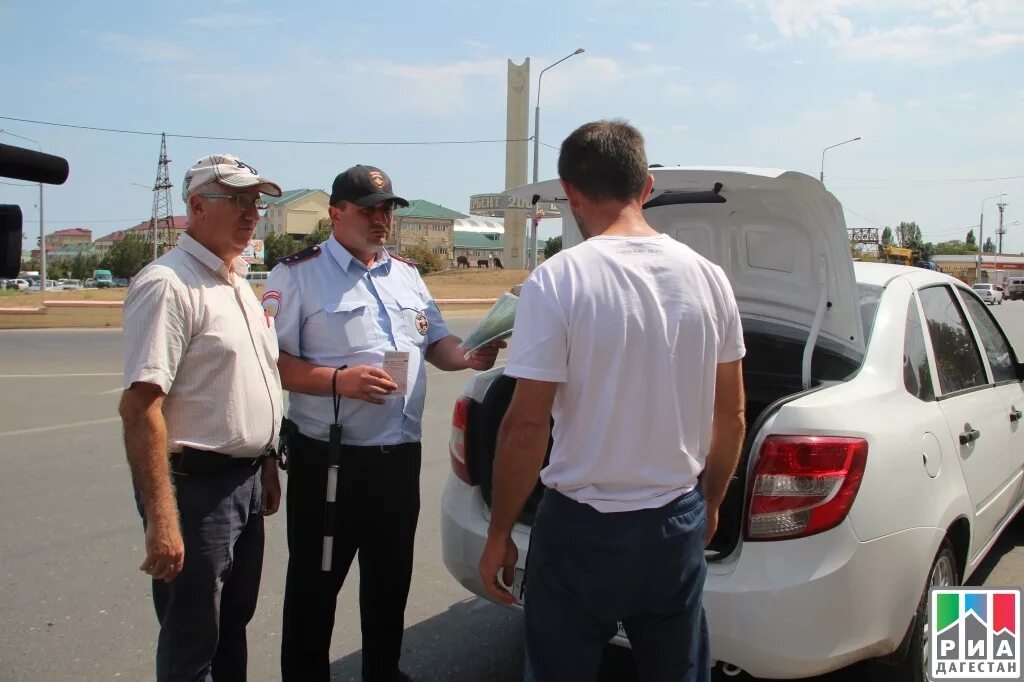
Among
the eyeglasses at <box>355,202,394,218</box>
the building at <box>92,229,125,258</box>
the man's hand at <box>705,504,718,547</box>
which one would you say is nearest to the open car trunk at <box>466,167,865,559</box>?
the man's hand at <box>705,504,718,547</box>

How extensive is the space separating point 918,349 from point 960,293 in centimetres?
102

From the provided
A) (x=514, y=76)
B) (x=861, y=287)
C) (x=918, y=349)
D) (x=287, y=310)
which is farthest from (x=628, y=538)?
(x=514, y=76)

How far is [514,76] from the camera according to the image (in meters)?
66.1

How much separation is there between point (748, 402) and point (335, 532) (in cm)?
198

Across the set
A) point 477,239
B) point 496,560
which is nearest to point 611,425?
point 496,560

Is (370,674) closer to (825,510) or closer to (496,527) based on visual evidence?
(496,527)

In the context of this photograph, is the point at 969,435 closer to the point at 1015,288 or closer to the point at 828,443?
the point at 828,443

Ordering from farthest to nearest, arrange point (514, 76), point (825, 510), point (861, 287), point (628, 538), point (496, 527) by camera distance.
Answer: point (514, 76)
point (861, 287)
point (825, 510)
point (496, 527)
point (628, 538)

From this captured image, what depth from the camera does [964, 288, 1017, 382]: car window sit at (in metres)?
4.08

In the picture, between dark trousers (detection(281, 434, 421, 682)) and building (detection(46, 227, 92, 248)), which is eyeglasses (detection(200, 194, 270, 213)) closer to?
dark trousers (detection(281, 434, 421, 682))

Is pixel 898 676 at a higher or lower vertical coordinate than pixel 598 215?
lower

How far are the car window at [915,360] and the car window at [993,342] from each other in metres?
0.82

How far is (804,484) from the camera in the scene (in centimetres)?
256

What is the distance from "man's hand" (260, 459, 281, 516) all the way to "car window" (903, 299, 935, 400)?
2227mm
